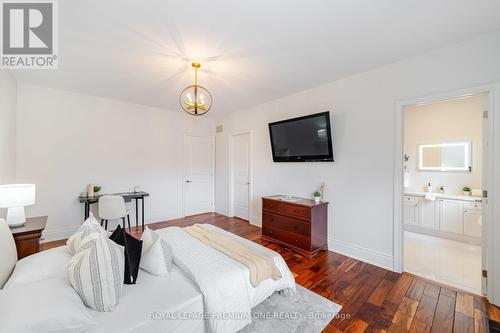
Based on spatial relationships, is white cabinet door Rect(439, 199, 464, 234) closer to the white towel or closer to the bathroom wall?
the white towel

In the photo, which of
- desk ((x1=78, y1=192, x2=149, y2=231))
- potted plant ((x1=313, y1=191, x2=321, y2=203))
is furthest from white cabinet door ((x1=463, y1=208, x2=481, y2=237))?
desk ((x1=78, y1=192, x2=149, y2=231))

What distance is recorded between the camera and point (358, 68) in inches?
108

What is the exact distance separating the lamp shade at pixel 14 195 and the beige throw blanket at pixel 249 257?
6.01 ft

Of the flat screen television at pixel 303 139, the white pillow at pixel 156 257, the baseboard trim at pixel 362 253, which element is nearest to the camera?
the white pillow at pixel 156 257

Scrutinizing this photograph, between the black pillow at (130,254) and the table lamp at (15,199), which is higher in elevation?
the table lamp at (15,199)

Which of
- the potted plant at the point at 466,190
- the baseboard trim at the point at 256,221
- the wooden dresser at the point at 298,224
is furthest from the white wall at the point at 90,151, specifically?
the potted plant at the point at 466,190

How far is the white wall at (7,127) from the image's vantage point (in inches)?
101

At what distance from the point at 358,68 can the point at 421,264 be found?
280 cm

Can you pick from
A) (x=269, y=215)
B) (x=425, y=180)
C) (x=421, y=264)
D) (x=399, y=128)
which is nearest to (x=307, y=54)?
(x=399, y=128)

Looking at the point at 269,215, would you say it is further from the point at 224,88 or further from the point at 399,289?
the point at 224,88

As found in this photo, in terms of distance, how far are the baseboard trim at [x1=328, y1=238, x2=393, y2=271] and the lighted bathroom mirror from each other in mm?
2602

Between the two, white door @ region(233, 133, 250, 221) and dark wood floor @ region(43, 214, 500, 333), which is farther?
white door @ region(233, 133, 250, 221)

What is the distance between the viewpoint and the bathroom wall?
11.9ft

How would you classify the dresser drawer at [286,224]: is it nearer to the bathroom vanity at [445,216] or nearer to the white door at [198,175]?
the white door at [198,175]
